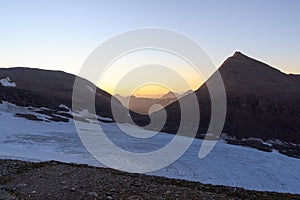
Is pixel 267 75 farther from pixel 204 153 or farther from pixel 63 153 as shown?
pixel 63 153

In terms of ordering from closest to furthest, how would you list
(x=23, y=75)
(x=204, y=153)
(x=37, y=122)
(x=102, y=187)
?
(x=102, y=187) → (x=204, y=153) → (x=37, y=122) → (x=23, y=75)

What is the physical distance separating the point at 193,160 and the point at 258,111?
61.9 meters

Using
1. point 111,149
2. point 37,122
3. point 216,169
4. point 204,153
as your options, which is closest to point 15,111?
point 37,122

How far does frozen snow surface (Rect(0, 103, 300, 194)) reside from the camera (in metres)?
27.8

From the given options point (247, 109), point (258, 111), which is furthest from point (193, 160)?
point (247, 109)

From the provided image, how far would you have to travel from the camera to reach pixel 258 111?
92.1 m

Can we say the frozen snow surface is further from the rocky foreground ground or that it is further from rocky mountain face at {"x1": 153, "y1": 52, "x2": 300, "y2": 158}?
rocky mountain face at {"x1": 153, "y1": 52, "x2": 300, "y2": 158}

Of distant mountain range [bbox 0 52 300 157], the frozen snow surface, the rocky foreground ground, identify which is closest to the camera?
the rocky foreground ground

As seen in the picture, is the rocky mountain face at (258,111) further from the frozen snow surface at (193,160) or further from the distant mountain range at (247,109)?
the frozen snow surface at (193,160)

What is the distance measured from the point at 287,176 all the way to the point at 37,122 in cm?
3803

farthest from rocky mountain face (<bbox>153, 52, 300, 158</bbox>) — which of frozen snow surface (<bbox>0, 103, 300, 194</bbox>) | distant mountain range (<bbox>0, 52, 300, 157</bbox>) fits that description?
frozen snow surface (<bbox>0, 103, 300, 194</bbox>)

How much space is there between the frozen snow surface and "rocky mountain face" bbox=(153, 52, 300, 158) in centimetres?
1679

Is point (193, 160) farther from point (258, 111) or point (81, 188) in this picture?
point (258, 111)

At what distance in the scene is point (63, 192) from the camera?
532 inches
